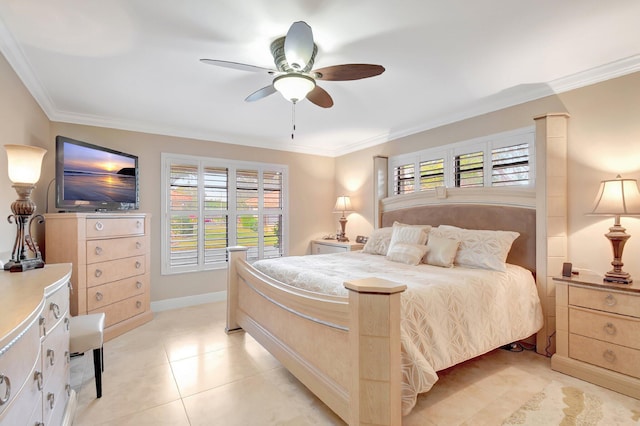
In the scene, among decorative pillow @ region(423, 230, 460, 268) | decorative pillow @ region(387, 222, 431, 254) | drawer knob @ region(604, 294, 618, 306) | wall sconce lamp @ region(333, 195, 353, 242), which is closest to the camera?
drawer knob @ region(604, 294, 618, 306)

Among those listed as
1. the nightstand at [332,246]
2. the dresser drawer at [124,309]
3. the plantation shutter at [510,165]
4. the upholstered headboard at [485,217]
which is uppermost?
the plantation shutter at [510,165]

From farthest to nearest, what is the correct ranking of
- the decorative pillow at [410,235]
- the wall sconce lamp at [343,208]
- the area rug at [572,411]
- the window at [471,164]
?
1. the wall sconce lamp at [343,208]
2. the decorative pillow at [410,235]
3. the window at [471,164]
4. the area rug at [572,411]

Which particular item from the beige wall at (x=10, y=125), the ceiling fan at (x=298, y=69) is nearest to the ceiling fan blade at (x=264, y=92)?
the ceiling fan at (x=298, y=69)

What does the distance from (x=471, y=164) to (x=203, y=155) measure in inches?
142

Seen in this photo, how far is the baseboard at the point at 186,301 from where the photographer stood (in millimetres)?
4090

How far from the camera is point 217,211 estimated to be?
4.53m

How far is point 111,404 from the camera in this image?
205 cm

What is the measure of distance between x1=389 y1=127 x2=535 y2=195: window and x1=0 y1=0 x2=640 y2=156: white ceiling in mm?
380

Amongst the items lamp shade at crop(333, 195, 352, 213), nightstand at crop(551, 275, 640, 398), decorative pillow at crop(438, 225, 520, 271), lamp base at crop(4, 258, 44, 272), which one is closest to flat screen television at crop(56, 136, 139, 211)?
lamp base at crop(4, 258, 44, 272)

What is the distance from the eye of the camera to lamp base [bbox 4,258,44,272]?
175 centimetres

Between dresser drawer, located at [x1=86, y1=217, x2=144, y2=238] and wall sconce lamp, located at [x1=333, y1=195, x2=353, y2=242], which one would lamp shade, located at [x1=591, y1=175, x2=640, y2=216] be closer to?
wall sconce lamp, located at [x1=333, y1=195, x2=353, y2=242]

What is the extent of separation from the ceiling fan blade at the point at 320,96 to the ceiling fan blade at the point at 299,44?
374 millimetres

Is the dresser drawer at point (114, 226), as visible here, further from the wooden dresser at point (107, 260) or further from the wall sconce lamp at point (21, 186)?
the wall sconce lamp at point (21, 186)

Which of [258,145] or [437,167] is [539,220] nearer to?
[437,167]
